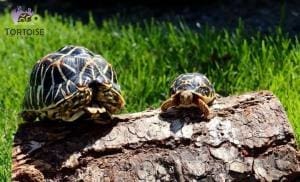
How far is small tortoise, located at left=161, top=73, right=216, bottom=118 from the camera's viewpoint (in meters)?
3.56

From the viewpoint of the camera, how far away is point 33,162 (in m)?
3.35

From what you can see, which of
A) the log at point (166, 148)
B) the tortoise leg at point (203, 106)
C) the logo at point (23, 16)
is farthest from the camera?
the logo at point (23, 16)

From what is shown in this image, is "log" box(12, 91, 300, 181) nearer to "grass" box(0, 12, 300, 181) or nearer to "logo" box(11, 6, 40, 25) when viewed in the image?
"grass" box(0, 12, 300, 181)

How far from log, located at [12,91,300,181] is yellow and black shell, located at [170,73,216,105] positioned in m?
0.10

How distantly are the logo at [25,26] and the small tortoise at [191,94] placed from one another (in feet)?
8.10

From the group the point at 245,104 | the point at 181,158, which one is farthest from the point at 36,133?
the point at 245,104

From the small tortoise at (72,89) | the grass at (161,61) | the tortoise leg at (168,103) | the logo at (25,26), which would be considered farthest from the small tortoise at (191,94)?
the logo at (25,26)

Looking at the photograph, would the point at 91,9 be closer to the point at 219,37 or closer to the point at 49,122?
the point at 219,37

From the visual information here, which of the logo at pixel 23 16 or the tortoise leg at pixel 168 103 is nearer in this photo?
the tortoise leg at pixel 168 103

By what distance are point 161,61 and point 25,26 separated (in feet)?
5.23

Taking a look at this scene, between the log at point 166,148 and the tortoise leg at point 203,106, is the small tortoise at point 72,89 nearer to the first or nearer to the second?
the log at point 166,148

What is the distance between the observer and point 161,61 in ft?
16.9

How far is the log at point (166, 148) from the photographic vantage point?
332cm

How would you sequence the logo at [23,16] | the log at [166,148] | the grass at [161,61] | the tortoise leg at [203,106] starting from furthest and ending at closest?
the logo at [23,16], the grass at [161,61], the tortoise leg at [203,106], the log at [166,148]
